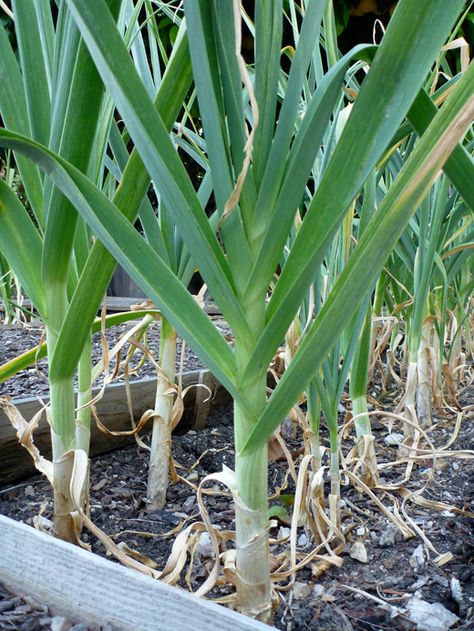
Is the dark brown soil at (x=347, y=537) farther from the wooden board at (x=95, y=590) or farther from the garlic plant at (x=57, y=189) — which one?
the garlic plant at (x=57, y=189)

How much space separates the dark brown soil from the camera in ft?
2.01

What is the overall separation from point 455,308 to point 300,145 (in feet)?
3.98

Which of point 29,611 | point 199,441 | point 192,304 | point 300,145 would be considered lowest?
point 199,441

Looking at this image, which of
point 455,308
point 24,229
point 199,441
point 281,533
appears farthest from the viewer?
point 455,308

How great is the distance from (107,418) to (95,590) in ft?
1.96

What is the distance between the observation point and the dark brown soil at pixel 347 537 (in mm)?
612

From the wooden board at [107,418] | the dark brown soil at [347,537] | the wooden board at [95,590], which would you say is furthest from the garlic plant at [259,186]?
the wooden board at [107,418]

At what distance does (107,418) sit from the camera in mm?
1118

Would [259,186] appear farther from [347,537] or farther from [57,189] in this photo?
[347,537]

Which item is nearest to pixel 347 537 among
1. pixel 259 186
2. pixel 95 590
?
pixel 95 590

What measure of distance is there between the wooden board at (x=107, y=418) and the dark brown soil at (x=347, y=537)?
2 cm

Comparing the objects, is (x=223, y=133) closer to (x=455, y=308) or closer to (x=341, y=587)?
(x=341, y=587)

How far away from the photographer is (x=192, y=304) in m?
0.46

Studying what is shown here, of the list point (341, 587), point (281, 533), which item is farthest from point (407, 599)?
point (281, 533)
